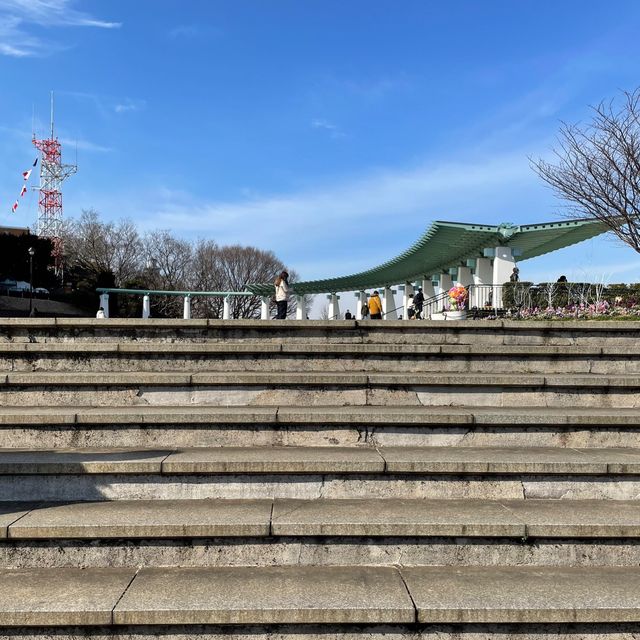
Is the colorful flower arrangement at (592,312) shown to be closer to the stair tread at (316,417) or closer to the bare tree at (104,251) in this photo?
the stair tread at (316,417)

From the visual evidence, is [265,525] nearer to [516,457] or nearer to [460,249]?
[516,457]

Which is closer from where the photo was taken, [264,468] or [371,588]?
[371,588]

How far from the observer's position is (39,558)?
3484mm

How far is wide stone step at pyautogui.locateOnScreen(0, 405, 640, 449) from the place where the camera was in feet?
16.0

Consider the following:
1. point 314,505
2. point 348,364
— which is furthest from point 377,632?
point 348,364

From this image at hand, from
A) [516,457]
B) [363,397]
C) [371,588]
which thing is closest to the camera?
[371,588]

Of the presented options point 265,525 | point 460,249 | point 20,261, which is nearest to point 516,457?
point 265,525

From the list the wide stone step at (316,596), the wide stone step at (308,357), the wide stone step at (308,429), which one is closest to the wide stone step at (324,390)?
the wide stone step at (308,357)

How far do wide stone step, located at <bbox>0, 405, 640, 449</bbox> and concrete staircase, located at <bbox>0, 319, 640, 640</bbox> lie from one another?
0.06ft

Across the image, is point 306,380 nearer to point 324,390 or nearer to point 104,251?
point 324,390

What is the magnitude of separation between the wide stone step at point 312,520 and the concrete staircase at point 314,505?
1 centimetres

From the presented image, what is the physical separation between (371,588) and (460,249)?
33.2 metres

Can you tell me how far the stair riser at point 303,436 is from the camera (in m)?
4.87

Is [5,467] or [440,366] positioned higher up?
[440,366]
